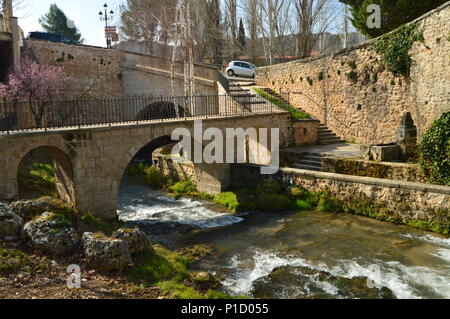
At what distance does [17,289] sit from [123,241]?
7.04 feet

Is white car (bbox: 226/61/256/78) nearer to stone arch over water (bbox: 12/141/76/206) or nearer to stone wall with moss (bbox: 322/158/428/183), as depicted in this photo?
stone wall with moss (bbox: 322/158/428/183)

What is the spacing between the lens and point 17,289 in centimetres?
679

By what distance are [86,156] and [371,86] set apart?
39.3ft

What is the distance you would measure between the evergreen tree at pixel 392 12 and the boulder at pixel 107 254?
572 inches

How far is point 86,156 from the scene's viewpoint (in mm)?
11992

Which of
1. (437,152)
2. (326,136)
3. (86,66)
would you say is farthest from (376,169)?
(86,66)

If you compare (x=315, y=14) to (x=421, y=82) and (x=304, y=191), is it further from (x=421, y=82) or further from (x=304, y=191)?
(x=304, y=191)

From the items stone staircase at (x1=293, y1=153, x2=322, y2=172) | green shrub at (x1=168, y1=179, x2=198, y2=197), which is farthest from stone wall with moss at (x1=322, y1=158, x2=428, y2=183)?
green shrub at (x1=168, y1=179, x2=198, y2=197)

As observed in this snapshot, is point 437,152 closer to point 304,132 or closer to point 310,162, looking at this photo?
point 310,162

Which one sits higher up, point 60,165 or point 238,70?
point 238,70

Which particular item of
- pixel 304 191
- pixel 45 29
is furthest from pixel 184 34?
pixel 45 29

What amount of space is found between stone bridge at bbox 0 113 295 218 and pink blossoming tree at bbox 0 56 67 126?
28.5 ft

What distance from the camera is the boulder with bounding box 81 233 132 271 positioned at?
7988 mm

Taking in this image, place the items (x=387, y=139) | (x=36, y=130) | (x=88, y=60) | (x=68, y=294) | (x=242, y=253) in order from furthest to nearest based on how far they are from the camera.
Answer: (x=88, y=60), (x=387, y=139), (x=36, y=130), (x=242, y=253), (x=68, y=294)
